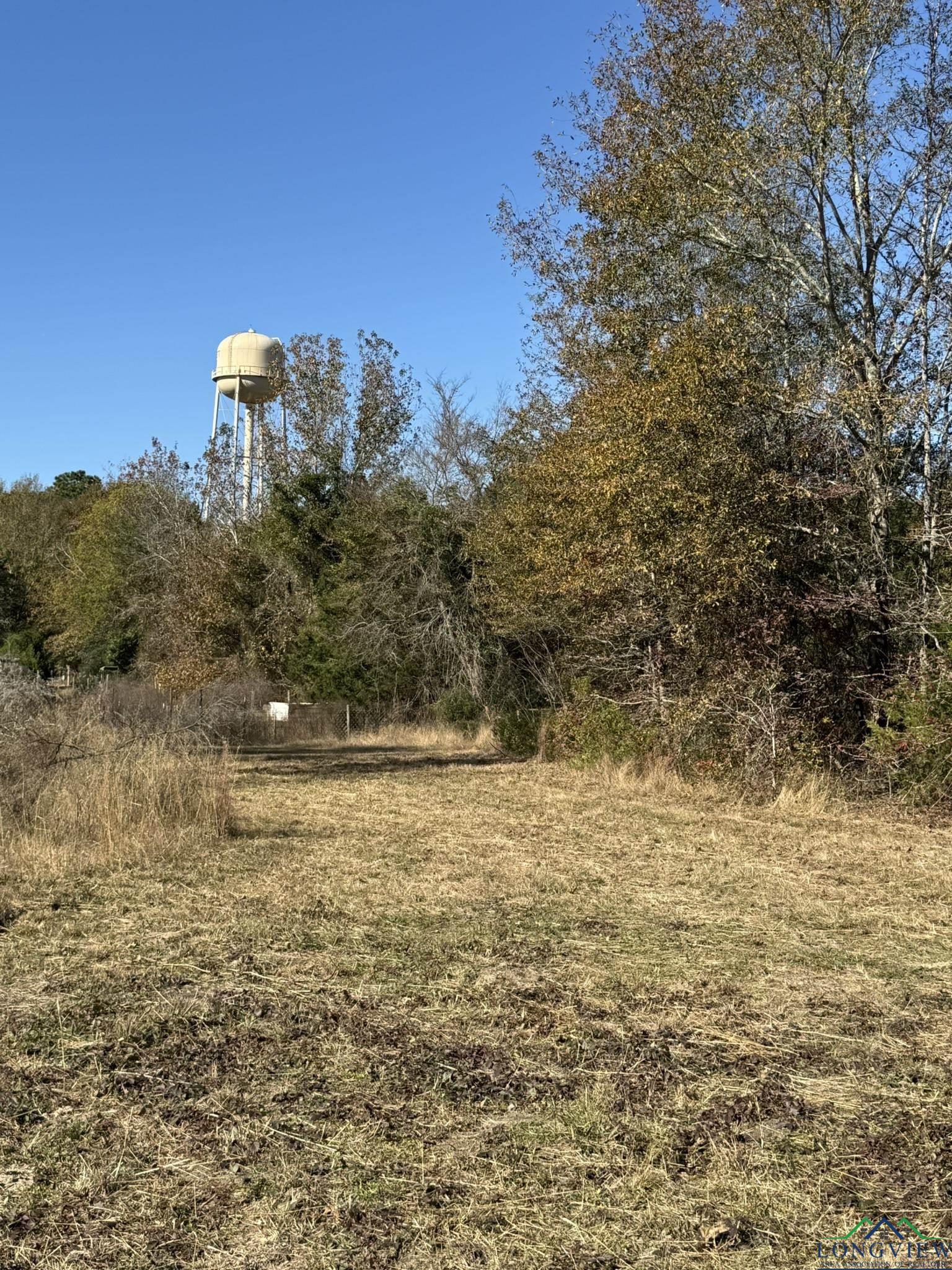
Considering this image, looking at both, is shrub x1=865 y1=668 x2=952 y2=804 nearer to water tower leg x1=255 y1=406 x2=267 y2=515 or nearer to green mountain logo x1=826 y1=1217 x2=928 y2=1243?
green mountain logo x1=826 y1=1217 x2=928 y2=1243

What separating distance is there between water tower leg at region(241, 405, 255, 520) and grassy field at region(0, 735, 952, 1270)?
20.9 meters

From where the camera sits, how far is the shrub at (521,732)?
19.6 meters

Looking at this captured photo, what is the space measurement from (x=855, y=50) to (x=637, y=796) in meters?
9.02

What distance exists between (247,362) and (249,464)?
1067 centimetres

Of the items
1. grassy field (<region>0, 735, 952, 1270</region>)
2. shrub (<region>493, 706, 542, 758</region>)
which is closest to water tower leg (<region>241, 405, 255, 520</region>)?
shrub (<region>493, 706, 542, 758</region>)

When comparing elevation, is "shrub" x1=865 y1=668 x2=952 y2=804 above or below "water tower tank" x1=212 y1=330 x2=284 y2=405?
below

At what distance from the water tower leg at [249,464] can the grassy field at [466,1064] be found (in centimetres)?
2090

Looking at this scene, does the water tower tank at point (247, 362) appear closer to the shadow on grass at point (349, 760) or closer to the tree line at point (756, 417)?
the shadow on grass at point (349, 760)

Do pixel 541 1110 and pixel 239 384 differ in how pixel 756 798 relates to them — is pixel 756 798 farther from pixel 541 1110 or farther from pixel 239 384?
pixel 239 384

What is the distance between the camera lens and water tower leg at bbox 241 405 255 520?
94.0 feet

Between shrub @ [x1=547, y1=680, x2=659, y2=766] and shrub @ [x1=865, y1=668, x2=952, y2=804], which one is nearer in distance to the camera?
shrub @ [x1=865, y1=668, x2=952, y2=804]

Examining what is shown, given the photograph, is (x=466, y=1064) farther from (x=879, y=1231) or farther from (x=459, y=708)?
(x=459, y=708)

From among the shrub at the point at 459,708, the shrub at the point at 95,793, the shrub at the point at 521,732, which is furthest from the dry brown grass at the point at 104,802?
the shrub at the point at 459,708

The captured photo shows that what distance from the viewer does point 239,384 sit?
38625 mm
